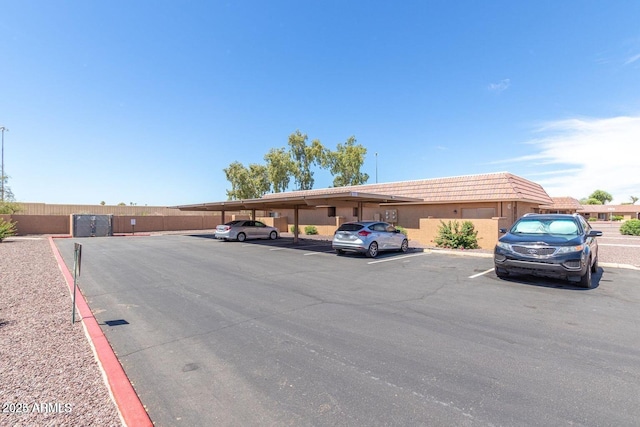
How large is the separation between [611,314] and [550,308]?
3.08ft

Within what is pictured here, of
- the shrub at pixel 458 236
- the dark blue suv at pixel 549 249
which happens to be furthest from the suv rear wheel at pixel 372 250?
the dark blue suv at pixel 549 249

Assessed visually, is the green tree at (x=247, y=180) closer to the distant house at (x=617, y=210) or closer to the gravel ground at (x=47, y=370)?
the gravel ground at (x=47, y=370)

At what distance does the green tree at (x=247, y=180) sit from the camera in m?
45.3

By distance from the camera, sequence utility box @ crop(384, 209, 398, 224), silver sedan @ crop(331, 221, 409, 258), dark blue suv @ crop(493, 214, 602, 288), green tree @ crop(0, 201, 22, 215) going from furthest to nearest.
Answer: green tree @ crop(0, 201, 22, 215) < utility box @ crop(384, 209, 398, 224) < silver sedan @ crop(331, 221, 409, 258) < dark blue suv @ crop(493, 214, 602, 288)

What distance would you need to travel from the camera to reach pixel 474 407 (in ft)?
9.95

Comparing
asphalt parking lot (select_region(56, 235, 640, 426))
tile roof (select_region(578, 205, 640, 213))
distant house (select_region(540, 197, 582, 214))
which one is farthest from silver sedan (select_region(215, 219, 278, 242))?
tile roof (select_region(578, 205, 640, 213))

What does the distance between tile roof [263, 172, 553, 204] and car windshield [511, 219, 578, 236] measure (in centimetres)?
971

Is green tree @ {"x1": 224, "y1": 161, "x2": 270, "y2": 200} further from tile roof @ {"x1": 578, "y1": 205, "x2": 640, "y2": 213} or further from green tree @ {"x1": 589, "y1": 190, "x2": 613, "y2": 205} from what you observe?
green tree @ {"x1": 589, "y1": 190, "x2": 613, "y2": 205}

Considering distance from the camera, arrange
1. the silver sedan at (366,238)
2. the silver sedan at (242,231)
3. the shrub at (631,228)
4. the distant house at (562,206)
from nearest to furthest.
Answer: the silver sedan at (366,238), the silver sedan at (242,231), the shrub at (631,228), the distant house at (562,206)

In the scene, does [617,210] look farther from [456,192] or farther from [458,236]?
[458,236]

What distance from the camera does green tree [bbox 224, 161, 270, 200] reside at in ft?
149

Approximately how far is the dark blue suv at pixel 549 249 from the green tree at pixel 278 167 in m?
37.5

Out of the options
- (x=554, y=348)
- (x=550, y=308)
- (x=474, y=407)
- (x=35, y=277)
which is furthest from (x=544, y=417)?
(x=35, y=277)

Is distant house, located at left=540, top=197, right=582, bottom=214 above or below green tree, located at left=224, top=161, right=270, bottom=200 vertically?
below
